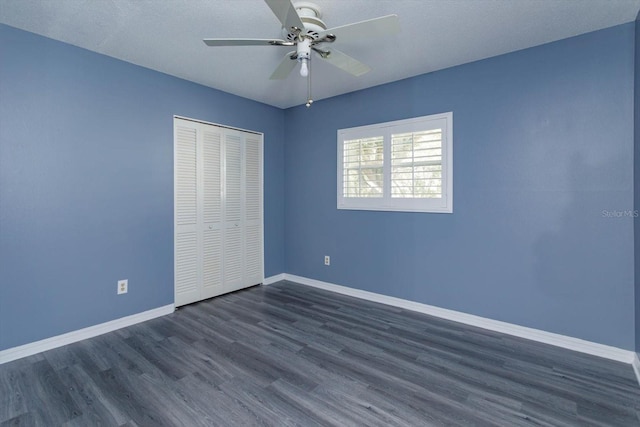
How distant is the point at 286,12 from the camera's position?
1.65 m

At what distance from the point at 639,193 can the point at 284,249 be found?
3.82m

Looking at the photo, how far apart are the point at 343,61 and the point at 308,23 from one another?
435 mm

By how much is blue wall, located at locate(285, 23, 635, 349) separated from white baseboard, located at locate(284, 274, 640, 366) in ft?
0.19

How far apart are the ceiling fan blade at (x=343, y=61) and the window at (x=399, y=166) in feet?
3.76

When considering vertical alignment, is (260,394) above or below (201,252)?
below

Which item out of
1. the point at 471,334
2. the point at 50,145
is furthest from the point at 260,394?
the point at 50,145

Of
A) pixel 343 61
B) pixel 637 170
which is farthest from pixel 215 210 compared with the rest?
pixel 637 170

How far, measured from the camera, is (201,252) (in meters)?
3.63

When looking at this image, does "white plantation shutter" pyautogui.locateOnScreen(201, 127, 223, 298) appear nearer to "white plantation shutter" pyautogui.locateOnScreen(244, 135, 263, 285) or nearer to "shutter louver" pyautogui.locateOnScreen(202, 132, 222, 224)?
"shutter louver" pyautogui.locateOnScreen(202, 132, 222, 224)

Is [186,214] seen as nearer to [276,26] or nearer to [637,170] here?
[276,26]

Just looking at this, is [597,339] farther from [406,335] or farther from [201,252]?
[201,252]

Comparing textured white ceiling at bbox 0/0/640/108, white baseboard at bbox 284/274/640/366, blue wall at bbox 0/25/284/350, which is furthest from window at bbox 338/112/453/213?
blue wall at bbox 0/25/284/350

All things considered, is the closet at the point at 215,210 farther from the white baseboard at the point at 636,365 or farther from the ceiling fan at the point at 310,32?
the white baseboard at the point at 636,365

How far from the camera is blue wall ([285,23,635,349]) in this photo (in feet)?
7.71
